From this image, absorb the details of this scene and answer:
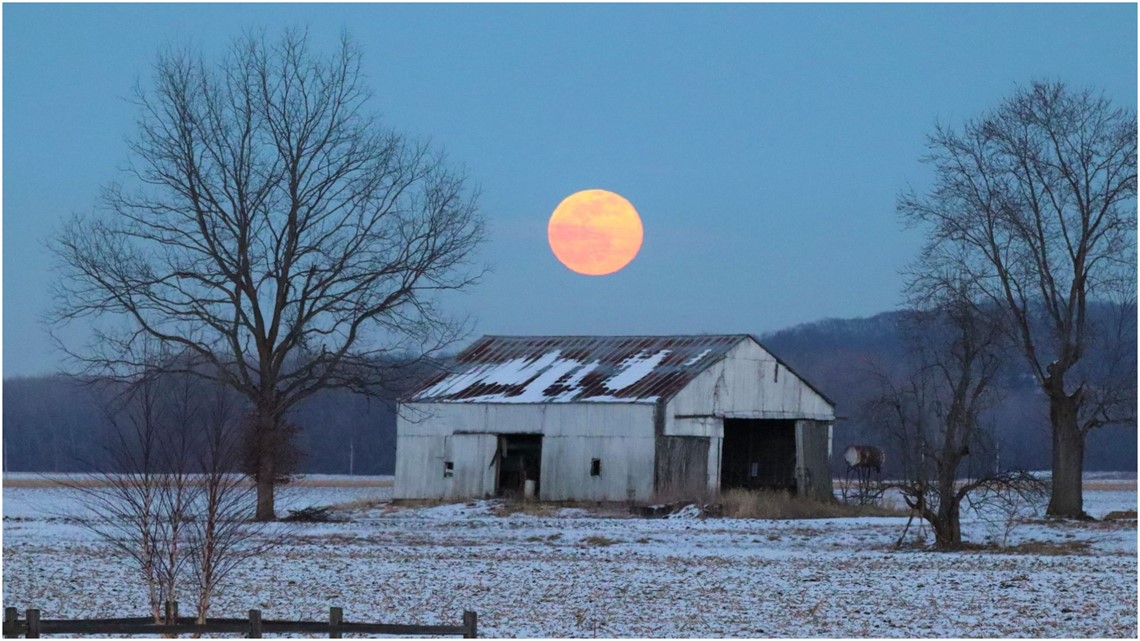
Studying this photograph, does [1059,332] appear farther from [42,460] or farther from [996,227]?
[42,460]

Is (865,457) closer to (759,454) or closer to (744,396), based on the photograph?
(759,454)

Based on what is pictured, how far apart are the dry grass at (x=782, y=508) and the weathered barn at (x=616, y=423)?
6.10ft

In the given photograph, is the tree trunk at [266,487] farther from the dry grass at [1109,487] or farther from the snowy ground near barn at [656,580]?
the dry grass at [1109,487]

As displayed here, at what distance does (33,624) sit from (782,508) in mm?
30048

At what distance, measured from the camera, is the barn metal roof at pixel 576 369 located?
47.2 meters

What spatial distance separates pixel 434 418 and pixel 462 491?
2.84 meters

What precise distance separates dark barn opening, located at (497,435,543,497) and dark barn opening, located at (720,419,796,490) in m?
6.92

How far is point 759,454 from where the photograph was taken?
52938 millimetres

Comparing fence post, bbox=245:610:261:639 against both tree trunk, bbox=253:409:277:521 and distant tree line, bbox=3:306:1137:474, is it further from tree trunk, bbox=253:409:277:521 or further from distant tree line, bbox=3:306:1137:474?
distant tree line, bbox=3:306:1137:474

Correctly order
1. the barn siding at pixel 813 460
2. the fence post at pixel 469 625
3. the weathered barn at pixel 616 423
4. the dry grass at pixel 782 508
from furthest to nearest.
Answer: the barn siding at pixel 813 460 < the weathered barn at pixel 616 423 < the dry grass at pixel 782 508 < the fence post at pixel 469 625

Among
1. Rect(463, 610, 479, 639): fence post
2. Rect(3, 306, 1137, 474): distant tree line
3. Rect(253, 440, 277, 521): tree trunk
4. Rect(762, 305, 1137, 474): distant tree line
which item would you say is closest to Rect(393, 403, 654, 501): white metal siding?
Rect(253, 440, 277, 521): tree trunk

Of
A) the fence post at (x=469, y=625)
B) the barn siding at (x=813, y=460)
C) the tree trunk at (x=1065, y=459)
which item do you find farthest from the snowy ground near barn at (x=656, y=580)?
the barn siding at (x=813, y=460)

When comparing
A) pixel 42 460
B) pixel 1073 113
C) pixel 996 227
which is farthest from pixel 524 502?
pixel 42 460

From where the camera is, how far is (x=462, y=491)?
4812 centimetres
